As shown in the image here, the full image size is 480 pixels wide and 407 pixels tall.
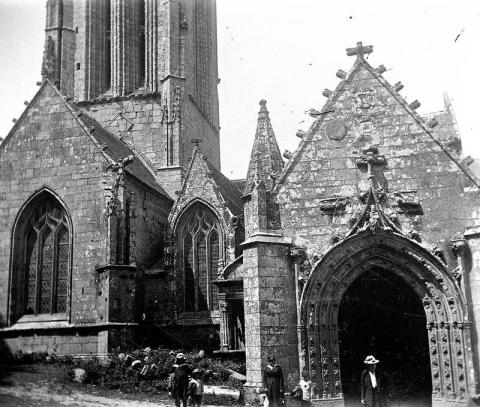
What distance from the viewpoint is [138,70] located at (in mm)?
30969

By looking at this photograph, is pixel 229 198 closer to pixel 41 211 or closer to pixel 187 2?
pixel 41 211

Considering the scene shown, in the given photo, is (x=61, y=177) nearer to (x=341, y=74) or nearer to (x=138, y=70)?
(x=341, y=74)

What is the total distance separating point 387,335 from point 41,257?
11.6 metres

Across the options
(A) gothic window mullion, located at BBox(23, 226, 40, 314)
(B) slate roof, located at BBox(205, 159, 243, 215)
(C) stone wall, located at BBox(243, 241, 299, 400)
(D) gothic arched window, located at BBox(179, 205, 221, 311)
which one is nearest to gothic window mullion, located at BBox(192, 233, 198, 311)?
(D) gothic arched window, located at BBox(179, 205, 221, 311)

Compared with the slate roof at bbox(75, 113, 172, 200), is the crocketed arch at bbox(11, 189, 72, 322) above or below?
below

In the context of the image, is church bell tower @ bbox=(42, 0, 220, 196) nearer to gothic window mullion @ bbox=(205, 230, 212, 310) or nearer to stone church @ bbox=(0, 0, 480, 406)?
stone church @ bbox=(0, 0, 480, 406)

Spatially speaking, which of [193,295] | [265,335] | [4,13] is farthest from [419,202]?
[193,295]

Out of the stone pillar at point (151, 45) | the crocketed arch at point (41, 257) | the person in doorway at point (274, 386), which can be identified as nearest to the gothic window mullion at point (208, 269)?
the crocketed arch at point (41, 257)

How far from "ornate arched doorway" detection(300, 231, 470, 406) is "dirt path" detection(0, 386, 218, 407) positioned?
3667 millimetres

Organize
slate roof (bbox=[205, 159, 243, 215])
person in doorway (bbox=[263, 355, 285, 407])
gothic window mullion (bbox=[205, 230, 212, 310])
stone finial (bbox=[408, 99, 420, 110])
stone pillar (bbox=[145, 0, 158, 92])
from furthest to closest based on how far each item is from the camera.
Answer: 1. stone pillar (bbox=[145, 0, 158, 92])
2. slate roof (bbox=[205, 159, 243, 215])
3. gothic window mullion (bbox=[205, 230, 212, 310])
4. stone finial (bbox=[408, 99, 420, 110])
5. person in doorway (bbox=[263, 355, 285, 407])

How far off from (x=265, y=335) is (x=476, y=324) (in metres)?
4.66

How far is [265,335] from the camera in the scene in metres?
14.2

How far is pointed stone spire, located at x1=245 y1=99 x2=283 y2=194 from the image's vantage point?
50.9 feet

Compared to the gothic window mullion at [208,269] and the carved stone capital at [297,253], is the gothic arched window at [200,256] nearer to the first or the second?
the gothic window mullion at [208,269]
